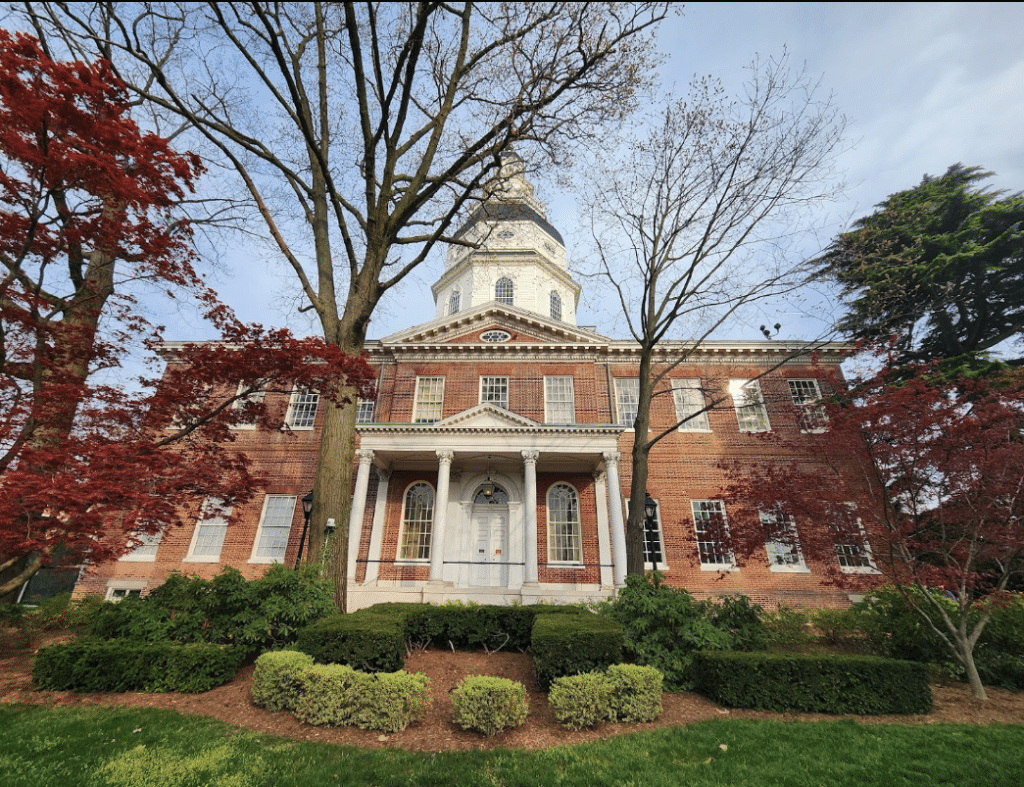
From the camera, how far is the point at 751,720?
234 inches

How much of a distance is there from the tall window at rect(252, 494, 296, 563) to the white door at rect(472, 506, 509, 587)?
6.94m

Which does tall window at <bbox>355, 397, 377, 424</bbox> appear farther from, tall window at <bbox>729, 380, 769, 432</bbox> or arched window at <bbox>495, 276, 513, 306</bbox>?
tall window at <bbox>729, 380, 769, 432</bbox>

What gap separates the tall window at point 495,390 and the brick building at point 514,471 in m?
0.06

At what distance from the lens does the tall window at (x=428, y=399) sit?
58.4 ft

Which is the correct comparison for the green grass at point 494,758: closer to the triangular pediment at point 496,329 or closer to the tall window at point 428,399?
the tall window at point 428,399

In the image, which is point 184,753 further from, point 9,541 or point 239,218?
point 239,218

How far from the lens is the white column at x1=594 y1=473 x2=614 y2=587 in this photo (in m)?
15.0

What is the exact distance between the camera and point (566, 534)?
16219mm

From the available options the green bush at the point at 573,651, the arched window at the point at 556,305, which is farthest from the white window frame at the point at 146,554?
the arched window at the point at 556,305

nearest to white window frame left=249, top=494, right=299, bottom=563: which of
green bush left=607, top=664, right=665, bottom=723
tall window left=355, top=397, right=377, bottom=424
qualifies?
tall window left=355, top=397, right=377, bottom=424

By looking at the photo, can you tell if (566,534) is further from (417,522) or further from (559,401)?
(417,522)

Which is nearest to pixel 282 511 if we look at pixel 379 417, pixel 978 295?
pixel 379 417

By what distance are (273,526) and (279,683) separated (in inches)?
483

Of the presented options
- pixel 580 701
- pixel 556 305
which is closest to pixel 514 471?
pixel 556 305
